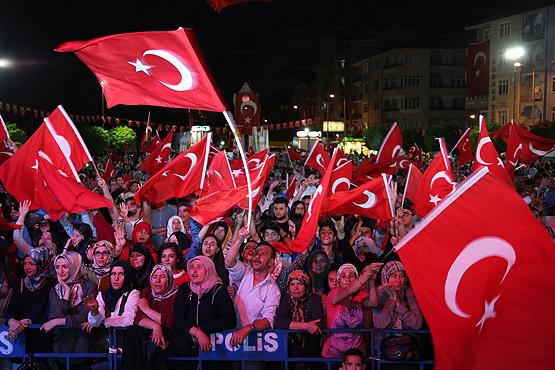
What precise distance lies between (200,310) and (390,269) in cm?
176

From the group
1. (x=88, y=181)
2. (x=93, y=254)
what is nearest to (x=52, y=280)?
(x=93, y=254)

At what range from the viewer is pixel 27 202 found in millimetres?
10523

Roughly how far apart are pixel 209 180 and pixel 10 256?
4033 mm

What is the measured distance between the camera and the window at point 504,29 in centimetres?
7512

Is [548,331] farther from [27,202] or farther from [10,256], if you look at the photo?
[27,202]

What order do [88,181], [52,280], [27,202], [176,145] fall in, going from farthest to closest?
[176,145] < [88,181] < [27,202] < [52,280]

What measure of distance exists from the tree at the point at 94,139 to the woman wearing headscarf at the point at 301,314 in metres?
47.7

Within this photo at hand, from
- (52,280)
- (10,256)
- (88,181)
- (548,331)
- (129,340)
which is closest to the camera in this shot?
(548,331)

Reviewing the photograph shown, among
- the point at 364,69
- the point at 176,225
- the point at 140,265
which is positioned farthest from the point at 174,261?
the point at 364,69

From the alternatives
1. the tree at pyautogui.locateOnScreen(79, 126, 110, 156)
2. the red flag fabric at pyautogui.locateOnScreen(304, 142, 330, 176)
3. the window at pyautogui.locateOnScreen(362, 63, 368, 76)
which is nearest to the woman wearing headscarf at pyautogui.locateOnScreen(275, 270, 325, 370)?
the red flag fabric at pyautogui.locateOnScreen(304, 142, 330, 176)

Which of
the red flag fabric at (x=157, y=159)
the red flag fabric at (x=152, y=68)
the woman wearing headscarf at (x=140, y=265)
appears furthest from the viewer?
the red flag fabric at (x=157, y=159)

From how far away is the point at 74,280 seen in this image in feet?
23.7

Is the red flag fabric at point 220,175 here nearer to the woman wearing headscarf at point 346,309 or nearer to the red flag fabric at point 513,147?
the woman wearing headscarf at point 346,309

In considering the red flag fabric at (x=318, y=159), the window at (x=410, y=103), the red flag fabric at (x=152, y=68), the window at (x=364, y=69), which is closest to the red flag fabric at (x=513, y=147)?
the red flag fabric at (x=318, y=159)
